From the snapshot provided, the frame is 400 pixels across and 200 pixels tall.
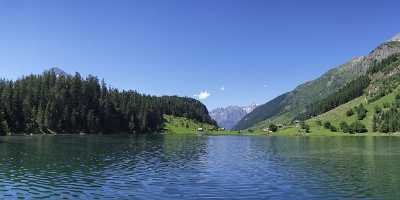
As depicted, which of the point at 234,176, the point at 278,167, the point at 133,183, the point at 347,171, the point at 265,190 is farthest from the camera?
the point at 278,167

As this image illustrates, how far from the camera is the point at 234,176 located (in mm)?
71625

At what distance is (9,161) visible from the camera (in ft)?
288

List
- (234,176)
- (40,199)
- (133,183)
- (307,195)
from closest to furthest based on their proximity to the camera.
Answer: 1. (40,199)
2. (307,195)
3. (133,183)
4. (234,176)

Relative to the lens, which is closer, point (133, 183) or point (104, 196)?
point (104, 196)

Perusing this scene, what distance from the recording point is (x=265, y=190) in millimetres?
57125

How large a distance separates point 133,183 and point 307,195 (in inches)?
911

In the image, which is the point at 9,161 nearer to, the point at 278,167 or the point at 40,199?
the point at 40,199

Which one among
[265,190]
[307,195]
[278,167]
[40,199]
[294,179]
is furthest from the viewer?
[278,167]

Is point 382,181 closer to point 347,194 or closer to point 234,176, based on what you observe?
point 347,194

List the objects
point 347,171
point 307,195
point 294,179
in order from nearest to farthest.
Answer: point 307,195, point 294,179, point 347,171

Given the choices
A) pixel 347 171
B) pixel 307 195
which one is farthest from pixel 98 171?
pixel 347 171

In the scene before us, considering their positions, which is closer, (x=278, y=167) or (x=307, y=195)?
(x=307, y=195)

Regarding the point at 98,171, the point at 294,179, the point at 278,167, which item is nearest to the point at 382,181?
Result: the point at 294,179

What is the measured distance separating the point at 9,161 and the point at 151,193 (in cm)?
4589
